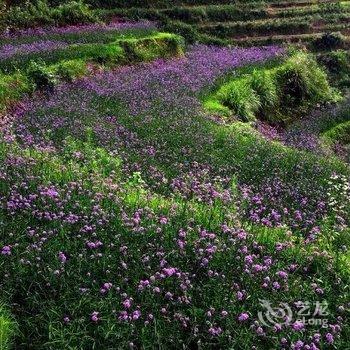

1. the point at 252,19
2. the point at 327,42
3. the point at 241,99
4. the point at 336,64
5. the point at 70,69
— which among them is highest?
the point at 70,69

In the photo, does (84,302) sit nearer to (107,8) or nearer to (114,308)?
(114,308)

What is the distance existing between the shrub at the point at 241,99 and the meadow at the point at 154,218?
0.55 feet

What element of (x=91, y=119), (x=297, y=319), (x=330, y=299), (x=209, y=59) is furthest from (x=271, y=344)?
(x=209, y=59)

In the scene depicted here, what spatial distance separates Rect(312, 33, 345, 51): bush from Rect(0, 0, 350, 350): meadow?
23911 millimetres

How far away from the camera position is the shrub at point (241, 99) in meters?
24.0

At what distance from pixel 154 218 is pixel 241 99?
683 inches

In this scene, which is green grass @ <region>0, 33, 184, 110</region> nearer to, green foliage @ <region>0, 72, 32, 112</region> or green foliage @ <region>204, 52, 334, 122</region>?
green foliage @ <region>0, 72, 32, 112</region>

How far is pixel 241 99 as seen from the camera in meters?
24.7

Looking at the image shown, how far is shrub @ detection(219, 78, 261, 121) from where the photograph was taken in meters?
24.0

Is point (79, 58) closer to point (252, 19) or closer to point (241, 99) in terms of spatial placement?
point (241, 99)

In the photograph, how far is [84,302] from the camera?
20.5 feet

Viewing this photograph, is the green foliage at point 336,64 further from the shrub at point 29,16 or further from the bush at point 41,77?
the bush at point 41,77

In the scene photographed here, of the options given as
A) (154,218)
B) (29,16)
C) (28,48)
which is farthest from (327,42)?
(154,218)

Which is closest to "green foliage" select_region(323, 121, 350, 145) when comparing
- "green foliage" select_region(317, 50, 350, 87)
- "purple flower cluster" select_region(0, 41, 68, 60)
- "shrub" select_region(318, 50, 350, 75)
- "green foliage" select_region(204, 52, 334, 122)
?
"green foliage" select_region(204, 52, 334, 122)
